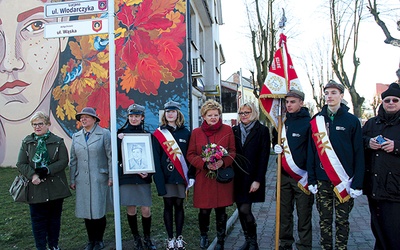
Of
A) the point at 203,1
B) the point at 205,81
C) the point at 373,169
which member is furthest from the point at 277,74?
the point at 205,81

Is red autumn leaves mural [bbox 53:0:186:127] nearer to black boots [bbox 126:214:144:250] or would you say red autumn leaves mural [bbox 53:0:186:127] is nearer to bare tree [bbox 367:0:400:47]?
bare tree [bbox 367:0:400:47]

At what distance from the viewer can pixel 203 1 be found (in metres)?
17.1

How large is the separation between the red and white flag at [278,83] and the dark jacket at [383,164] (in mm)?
1144

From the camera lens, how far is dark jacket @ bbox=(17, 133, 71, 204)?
498 centimetres

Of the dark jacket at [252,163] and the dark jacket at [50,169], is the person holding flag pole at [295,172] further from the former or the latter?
the dark jacket at [50,169]

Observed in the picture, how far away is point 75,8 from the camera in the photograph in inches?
177

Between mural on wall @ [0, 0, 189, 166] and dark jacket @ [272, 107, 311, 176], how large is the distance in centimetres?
850

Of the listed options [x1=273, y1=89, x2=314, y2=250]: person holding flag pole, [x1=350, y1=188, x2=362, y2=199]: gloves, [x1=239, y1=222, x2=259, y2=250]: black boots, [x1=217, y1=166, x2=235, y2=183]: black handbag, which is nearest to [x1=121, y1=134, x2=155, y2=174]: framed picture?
[x1=217, y1=166, x2=235, y2=183]: black handbag

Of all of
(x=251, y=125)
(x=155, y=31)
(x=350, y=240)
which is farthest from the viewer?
(x=155, y=31)

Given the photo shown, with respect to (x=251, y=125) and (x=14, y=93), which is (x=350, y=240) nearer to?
(x=251, y=125)

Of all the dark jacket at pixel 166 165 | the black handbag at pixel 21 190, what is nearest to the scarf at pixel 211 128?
the dark jacket at pixel 166 165

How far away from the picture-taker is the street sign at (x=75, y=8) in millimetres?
4465

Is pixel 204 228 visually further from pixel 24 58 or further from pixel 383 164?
pixel 24 58

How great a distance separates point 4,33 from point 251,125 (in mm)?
13415
